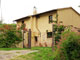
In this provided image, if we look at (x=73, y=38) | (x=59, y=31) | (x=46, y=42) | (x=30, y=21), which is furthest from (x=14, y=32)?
(x=30, y=21)

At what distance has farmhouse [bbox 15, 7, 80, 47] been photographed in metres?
20.7

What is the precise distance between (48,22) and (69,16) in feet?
10.8

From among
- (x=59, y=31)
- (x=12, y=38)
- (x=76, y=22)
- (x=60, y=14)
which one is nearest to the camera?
(x=59, y=31)

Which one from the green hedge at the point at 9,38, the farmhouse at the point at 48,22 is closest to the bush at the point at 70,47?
the green hedge at the point at 9,38

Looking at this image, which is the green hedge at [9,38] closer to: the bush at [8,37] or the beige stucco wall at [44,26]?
the bush at [8,37]

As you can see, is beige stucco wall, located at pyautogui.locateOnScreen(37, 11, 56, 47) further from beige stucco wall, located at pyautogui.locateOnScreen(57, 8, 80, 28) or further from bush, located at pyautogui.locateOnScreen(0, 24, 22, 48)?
bush, located at pyautogui.locateOnScreen(0, 24, 22, 48)

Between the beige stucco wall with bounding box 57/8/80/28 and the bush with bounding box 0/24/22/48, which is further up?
the beige stucco wall with bounding box 57/8/80/28

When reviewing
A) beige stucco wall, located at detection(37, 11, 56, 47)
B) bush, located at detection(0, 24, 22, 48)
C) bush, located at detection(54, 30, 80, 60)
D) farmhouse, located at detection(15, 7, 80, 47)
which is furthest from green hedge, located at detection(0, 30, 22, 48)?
bush, located at detection(54, 30, 80, 60)

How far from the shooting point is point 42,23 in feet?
76.7

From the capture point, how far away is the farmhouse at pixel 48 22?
2067cm

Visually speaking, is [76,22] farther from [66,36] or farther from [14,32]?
[66,36]

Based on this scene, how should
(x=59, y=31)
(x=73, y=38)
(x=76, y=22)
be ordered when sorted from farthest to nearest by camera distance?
(x=76, y=22)
(x=59, y=31)
(x=73, y=38)

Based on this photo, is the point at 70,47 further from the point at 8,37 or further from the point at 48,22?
the point at 48,22

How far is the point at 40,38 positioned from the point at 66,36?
631 inches
